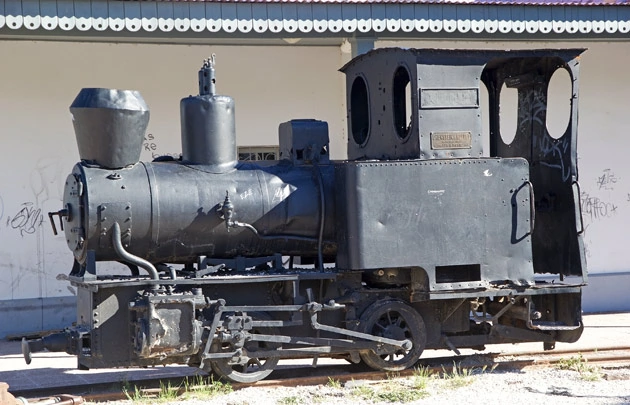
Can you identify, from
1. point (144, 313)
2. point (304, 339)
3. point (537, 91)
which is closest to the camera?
point (144, 313)

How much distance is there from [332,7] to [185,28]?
1.66 meters

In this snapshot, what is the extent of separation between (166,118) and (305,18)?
2426 mm

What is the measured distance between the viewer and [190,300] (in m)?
7.57

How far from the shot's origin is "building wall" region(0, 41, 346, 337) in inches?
448

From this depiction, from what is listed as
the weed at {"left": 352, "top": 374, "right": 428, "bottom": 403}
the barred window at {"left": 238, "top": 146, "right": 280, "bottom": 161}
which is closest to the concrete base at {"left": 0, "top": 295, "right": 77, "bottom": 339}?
the barred window at {"left": 238, "top": 146, "right": 280, "bottom": 161}

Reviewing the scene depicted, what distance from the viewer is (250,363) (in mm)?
8188

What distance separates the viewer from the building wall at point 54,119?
11383 mm

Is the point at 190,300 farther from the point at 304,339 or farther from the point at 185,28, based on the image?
the point at 185,28

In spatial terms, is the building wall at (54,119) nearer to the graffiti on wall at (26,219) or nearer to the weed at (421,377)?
the graffiti on wall at (26,219)

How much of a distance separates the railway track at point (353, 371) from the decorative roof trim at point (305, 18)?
12.4ft

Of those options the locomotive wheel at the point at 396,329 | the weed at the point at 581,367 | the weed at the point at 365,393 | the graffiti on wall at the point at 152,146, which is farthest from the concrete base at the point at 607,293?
the weed at the point at 365,393

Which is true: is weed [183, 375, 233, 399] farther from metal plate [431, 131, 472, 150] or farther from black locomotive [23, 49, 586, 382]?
metal plate [431, 131, 472, 150]

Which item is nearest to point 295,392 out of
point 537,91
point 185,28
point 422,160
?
point 422,160

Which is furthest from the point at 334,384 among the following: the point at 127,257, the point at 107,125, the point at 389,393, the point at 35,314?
the point at 35,314
